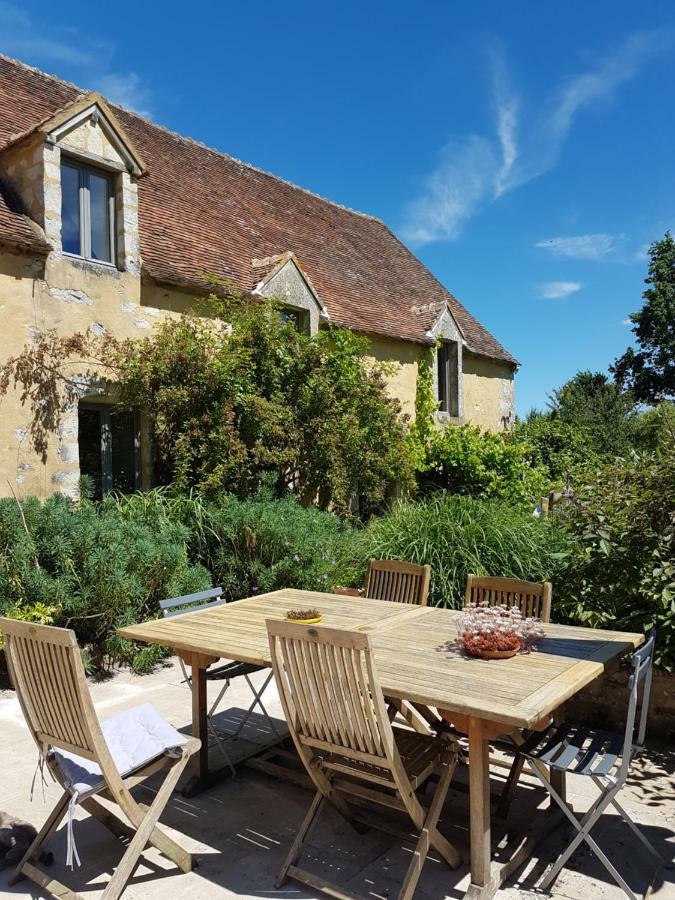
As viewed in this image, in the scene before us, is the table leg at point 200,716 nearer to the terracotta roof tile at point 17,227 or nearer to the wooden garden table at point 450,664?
the wooden garden table at point 450,664

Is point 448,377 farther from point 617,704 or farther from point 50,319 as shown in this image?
point 617,704

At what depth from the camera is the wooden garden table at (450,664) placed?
8.99ft

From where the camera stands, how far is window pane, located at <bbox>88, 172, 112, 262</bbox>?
8555 millimetres

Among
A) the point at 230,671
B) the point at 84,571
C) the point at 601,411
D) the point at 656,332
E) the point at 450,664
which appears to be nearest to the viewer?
the point at 450,664

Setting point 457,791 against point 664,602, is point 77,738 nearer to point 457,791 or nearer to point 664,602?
point 457,791

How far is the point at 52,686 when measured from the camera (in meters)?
2.94

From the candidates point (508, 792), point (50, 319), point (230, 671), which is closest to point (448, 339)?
point (50, 319)

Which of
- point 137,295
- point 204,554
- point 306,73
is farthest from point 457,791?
point 306,73

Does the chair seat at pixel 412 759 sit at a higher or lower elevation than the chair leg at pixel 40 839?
higher

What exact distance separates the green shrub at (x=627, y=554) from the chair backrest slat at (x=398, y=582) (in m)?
1.10

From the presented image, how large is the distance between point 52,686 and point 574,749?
7.66 ft

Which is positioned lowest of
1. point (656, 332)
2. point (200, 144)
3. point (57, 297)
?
point (57, 297)

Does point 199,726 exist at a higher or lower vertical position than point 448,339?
lower

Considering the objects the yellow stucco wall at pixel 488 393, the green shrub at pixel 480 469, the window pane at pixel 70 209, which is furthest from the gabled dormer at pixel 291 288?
the yellow stucco wall at pixel 488 393
